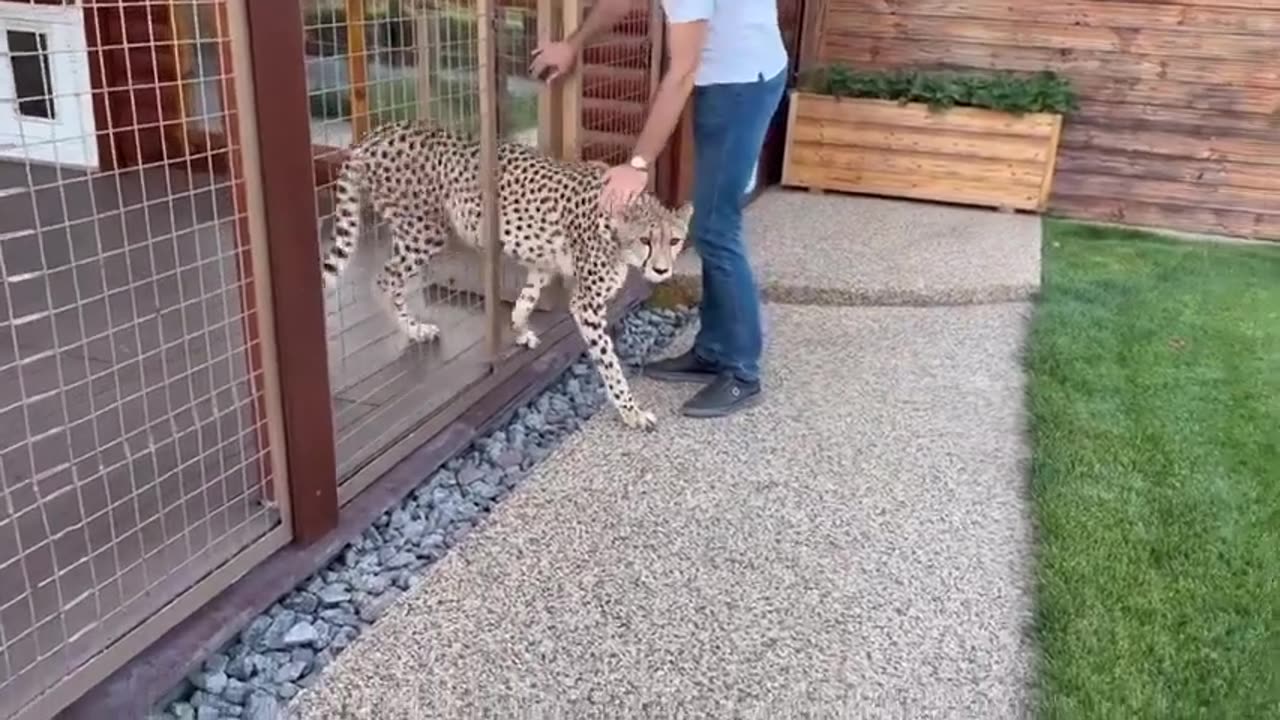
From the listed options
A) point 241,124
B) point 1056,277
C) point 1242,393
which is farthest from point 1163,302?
point 241,124

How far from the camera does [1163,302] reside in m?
4.54

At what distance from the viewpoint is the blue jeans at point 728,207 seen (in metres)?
3.12

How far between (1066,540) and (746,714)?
103cm

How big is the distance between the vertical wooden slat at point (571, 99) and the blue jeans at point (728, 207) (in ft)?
1.73

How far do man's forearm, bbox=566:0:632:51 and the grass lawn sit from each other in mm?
1692

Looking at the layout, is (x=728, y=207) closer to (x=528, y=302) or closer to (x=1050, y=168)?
(x=528, y=302)

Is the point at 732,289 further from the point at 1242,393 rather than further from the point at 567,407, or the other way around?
the point at 1242,393

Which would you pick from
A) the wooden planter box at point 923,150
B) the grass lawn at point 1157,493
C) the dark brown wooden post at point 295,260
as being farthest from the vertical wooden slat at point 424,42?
the wooden planter box at point 923,150

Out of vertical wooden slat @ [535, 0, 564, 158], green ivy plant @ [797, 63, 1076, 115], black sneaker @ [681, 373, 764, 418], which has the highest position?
vertical wooden slat @ [535, 0, 564, 158]

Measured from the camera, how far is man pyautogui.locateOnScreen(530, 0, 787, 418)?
9.46ft

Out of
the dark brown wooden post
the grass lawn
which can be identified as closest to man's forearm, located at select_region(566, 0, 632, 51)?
the dark brown wooden post

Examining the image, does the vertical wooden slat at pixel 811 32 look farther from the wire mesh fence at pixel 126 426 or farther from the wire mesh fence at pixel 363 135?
the wire mesh fence at pixel 126 426

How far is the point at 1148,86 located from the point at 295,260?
4995 millimetres

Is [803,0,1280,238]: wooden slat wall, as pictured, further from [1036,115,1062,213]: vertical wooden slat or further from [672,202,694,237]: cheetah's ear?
[672,202,694,237]: cheetah's ear
